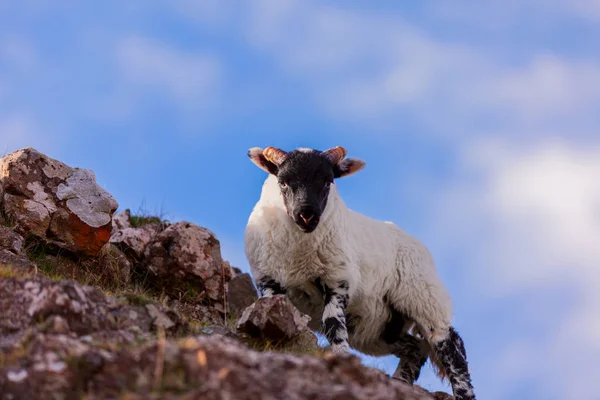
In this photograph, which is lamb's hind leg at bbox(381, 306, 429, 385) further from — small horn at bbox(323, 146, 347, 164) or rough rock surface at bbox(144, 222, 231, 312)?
rough rock surface at bbox(144, 222, 231, 312)

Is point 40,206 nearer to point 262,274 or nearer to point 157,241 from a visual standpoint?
point 157,241

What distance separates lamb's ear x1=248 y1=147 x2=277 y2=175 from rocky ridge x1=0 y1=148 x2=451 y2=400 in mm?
2724

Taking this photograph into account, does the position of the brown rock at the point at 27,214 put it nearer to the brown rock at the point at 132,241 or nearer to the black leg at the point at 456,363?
the brown rock at the point at 132,241

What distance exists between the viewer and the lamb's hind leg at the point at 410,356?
1299 centimetres

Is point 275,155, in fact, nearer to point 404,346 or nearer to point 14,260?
point 404,346

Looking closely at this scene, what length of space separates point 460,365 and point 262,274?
345 cm

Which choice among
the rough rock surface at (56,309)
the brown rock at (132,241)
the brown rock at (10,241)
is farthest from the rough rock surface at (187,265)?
the rough rock surface at (56,309)

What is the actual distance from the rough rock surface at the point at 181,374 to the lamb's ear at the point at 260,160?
261 inches

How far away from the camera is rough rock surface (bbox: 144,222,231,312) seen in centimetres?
1571

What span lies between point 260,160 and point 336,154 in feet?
3.76

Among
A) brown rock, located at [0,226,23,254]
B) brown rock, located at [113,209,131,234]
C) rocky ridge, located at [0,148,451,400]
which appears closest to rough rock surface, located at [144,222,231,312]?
rocky ridge, located at [0,148,451,400]

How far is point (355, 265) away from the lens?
12.0m

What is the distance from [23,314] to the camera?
23.1 ft

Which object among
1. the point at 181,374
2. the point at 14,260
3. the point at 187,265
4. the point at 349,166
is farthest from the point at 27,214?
the point at 181,374
